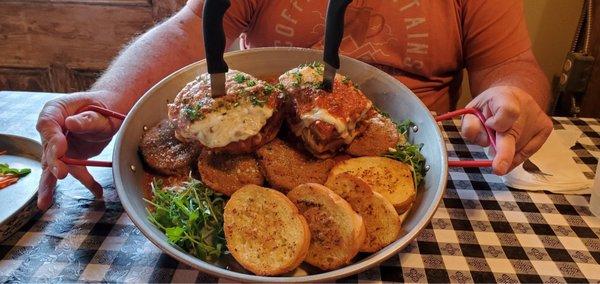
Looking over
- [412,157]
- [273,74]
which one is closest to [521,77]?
[412,157]

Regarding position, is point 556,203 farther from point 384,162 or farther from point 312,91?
point 312,91

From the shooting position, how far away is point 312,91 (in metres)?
0.91

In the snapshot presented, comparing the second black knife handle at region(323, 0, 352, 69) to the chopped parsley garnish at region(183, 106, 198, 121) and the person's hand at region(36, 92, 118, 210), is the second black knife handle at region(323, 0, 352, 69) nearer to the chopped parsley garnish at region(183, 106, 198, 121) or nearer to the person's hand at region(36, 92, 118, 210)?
the chopped parsley garnish at region(183, 106, 198, 121)

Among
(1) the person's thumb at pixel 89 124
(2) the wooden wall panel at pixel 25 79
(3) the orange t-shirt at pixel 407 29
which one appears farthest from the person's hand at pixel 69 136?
(2) the wooden wall panel at pixel 25 79

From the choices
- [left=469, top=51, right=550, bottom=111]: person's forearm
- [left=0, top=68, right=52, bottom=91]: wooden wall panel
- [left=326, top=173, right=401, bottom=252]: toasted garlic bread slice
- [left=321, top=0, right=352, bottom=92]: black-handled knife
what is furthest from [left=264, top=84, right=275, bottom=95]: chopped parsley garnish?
[left=0, top=68, right=52, bottom=91]: wooden wall panel

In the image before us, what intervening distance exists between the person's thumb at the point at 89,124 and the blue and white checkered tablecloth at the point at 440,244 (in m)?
0.15

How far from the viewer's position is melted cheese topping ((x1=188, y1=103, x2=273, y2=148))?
853 millimetres

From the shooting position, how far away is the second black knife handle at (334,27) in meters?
0.80

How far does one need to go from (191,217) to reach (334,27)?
42 centimetres

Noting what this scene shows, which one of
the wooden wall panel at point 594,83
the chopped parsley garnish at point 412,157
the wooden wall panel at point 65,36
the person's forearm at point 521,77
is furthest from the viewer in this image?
the wooden wall panel at point 65,36

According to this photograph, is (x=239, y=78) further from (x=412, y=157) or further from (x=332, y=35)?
(x=412, y=157)

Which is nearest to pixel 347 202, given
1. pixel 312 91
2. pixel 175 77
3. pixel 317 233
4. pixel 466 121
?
pixel 317 233

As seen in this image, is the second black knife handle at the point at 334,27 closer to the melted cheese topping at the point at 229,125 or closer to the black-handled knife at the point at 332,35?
the black-handled knife at the point at 332,35

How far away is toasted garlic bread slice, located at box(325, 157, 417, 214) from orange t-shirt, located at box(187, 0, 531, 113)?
53cm
